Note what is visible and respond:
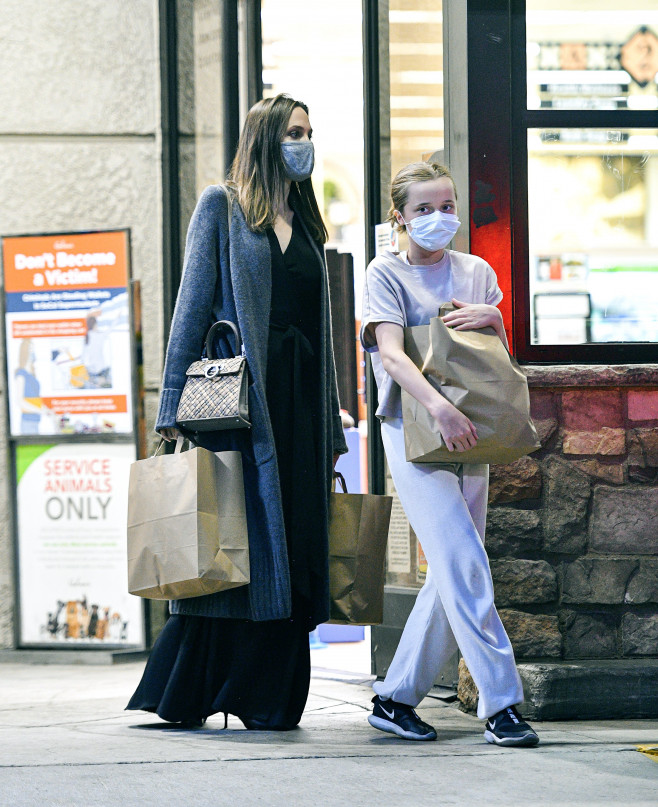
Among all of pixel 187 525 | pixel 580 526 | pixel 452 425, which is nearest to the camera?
pixel 452 425

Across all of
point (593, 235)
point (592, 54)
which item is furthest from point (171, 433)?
point (592, 54)

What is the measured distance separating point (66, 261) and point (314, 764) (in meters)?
3.70

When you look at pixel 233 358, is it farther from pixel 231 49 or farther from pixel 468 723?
pixel 231 49

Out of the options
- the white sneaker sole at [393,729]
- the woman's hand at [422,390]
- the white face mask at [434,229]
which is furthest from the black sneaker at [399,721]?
the white face mask at [434,229]

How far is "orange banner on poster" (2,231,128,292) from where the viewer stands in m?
6.54

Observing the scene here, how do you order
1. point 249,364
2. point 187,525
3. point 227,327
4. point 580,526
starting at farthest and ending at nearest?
1. point 580,526
2. point 227,327
3. point 249,364
4. point 187,525

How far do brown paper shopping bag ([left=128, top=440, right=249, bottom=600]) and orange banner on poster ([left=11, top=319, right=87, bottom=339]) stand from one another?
260cm

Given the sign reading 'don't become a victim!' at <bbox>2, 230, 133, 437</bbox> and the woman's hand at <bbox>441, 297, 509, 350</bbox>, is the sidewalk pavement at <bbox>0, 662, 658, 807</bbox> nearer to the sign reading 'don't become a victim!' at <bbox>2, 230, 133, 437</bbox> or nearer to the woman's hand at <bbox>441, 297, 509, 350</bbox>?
the woman's hand at <bbox>441, 297, 509, 350</bbox>

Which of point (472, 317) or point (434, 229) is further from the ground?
point (434, 229)

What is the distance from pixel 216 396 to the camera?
13.3 ft

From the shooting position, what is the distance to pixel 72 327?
658cm

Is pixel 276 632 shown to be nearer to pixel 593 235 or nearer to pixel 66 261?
pixel 593 235

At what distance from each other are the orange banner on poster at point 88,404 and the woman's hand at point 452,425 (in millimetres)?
3009

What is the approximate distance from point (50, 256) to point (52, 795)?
3.93m
